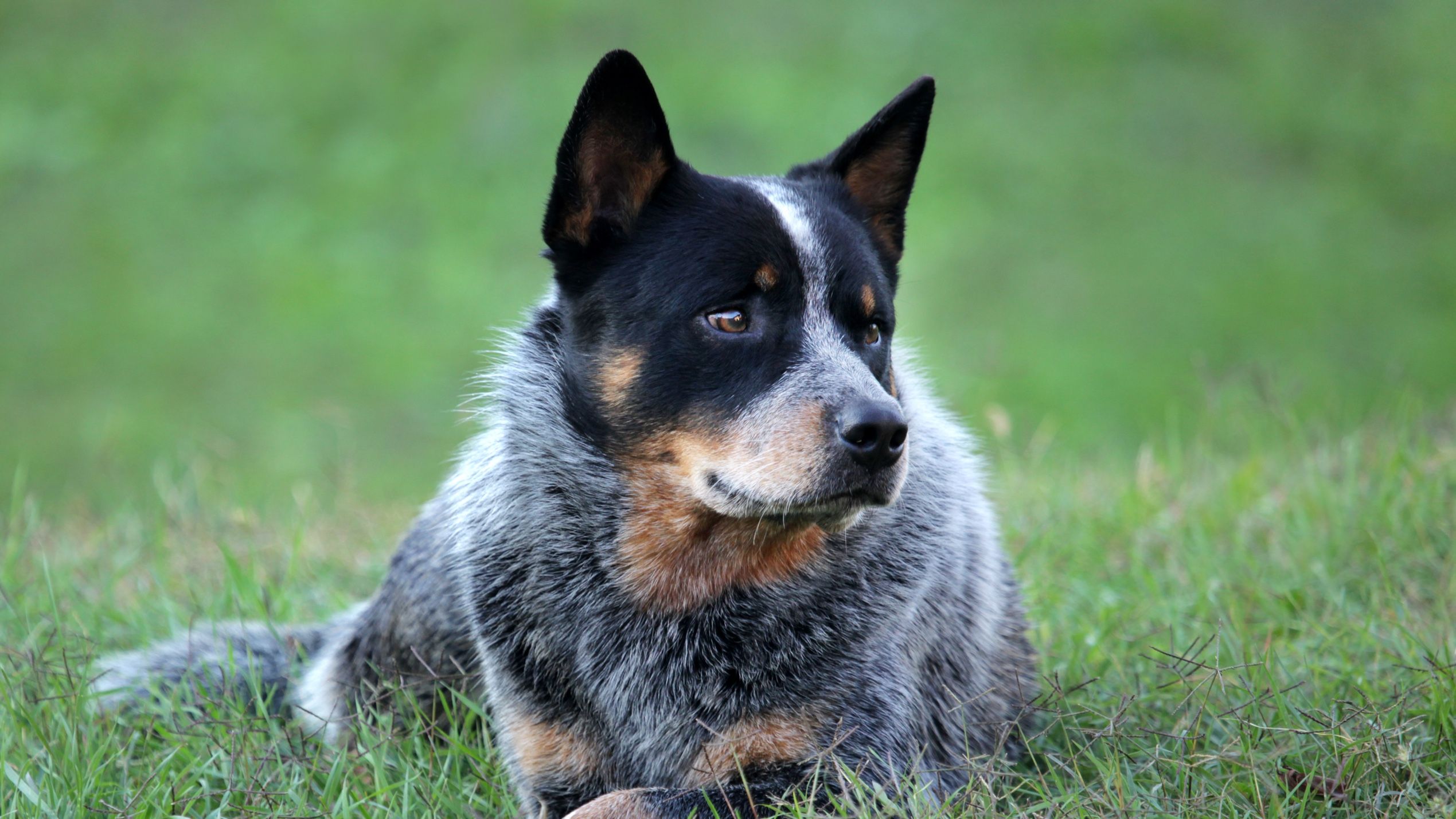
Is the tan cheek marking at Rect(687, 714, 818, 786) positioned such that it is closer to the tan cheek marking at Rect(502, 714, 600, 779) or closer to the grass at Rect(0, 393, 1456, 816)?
the grass at Rect(0, 393, 1456, 816)

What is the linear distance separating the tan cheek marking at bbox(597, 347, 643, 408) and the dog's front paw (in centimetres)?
93

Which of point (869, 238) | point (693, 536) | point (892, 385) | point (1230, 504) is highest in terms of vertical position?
point (869, 238)

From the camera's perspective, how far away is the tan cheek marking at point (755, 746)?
9.72 feet

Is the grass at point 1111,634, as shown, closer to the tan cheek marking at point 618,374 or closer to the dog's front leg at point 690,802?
the dog's front leg at point 690,802

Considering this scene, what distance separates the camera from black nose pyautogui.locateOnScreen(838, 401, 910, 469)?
2.79m

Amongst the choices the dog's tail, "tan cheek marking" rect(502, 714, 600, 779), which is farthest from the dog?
the dog's tail

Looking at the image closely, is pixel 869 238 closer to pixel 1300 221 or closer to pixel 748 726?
pixel 748 726

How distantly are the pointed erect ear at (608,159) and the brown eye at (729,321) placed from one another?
0.38 metres

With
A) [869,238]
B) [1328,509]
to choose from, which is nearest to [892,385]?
[869,238]

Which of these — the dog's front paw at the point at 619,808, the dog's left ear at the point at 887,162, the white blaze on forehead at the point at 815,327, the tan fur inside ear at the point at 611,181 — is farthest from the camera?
the dog's left ear at the point at 887,162

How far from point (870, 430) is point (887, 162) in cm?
108

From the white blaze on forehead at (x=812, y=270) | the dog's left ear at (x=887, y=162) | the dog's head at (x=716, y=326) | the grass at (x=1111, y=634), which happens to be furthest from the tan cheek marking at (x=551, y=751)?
the dog's left ear at (x=887, y=162)

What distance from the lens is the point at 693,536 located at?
125 inches

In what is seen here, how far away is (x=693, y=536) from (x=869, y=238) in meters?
0.96
